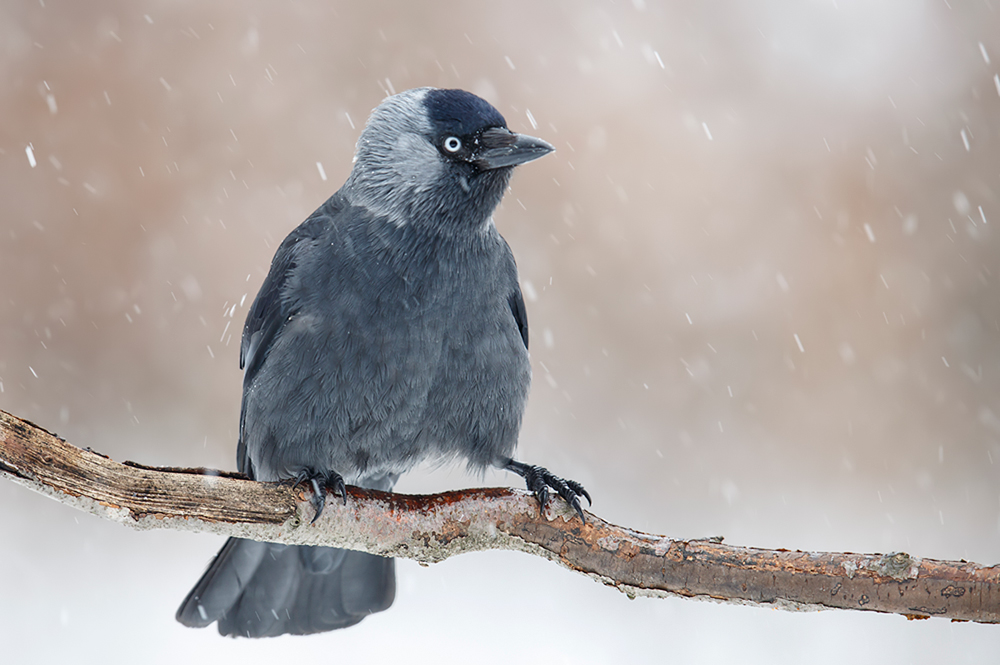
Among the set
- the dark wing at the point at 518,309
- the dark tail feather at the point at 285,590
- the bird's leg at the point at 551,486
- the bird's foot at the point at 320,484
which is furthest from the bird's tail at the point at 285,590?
the dark wing at the point at 518,309

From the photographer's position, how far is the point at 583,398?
605cm

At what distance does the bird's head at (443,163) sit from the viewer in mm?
2988

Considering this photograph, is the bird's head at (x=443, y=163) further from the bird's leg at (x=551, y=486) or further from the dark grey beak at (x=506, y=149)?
the bird's leg at (x=551, y=486)

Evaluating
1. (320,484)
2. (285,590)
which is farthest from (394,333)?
(285,590)

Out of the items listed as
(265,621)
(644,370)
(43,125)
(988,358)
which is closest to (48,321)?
(43,125)

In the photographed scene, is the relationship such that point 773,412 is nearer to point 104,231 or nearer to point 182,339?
point 182,339

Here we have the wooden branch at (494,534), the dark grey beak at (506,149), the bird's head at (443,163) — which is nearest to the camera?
the wooden branch at (494,534)

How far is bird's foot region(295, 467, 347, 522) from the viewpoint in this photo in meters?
2.75

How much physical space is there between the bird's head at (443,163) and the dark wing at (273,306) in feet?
0.79

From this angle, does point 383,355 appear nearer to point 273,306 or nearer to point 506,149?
point 273,306

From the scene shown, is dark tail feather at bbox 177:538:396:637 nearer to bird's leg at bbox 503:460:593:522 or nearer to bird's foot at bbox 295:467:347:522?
bird's foot at bbox 295:467:347:522

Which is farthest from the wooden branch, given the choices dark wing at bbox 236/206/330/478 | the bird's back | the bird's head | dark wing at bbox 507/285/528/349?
the bird's head

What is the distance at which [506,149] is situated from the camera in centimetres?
291

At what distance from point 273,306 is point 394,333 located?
561mm
